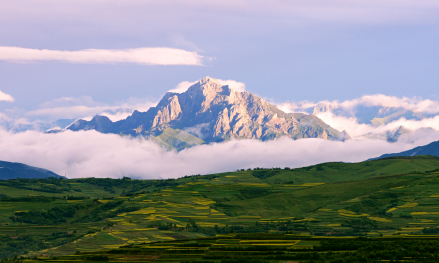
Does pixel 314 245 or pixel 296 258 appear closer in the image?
pixel 296 258

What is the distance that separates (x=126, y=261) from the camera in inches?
6250

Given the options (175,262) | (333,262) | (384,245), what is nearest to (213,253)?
(175,262)

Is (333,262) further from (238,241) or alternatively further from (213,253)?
(238,241)

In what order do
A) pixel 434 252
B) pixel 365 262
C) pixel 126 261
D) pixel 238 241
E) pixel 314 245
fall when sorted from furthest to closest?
pixel 238 241 < pixel 314 245 < pixel 126 261 < pixel 434 252 < pixel 365 262

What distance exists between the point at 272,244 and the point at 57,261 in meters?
79.0

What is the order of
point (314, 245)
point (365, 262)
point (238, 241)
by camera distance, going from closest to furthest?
point (365, 262), point (314, 245), point (238, 241)

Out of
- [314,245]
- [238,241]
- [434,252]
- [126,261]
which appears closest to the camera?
[434,252]

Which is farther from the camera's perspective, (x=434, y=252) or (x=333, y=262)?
(x=434, y=252)

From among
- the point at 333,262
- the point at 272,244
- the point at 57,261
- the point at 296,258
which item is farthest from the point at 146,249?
the point at 333,262

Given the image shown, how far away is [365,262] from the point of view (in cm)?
13350

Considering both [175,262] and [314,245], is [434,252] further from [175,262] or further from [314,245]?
[175,262]

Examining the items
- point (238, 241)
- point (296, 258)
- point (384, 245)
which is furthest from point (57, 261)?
point (384, 245)

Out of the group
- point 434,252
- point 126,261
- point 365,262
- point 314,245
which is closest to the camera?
point 365,262

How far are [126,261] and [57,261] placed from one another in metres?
25.6
